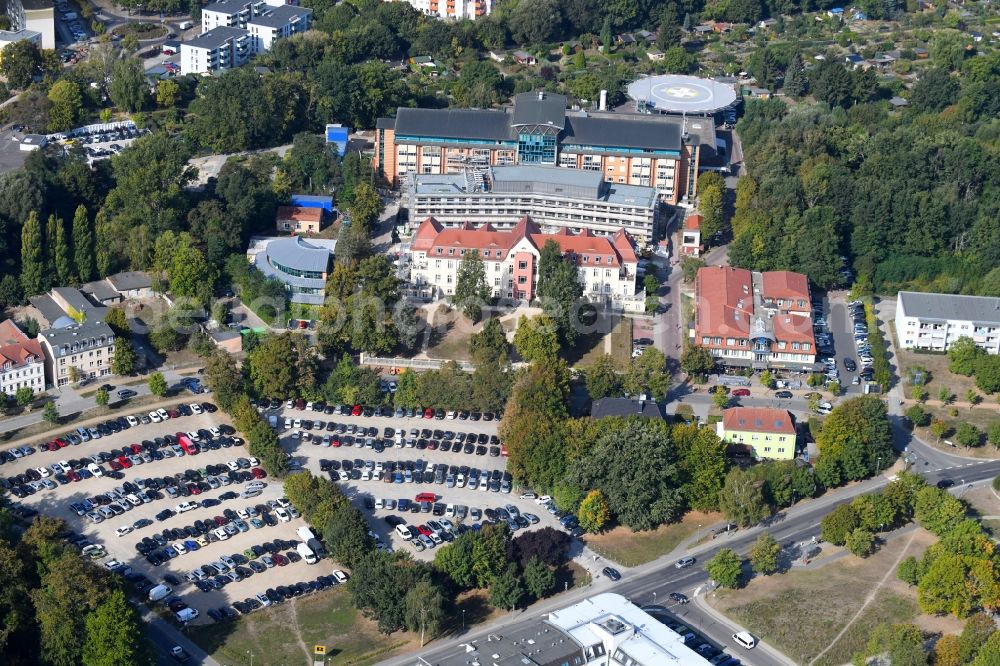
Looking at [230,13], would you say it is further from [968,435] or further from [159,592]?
[968,435]

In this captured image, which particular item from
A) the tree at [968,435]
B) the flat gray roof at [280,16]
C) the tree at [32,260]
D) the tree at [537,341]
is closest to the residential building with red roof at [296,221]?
the tree at [32,260]

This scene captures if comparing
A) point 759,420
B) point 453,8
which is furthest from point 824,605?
point 453,8

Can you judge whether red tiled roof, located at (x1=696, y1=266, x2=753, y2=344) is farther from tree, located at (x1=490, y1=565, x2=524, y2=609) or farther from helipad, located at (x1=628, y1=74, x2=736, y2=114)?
tree, located at (x1=490, y1=565, x2=524, y2=609)

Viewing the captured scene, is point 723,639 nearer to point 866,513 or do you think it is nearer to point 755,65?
point 866,513

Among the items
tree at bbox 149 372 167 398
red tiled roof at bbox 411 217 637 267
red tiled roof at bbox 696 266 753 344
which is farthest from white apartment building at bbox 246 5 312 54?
red tiled roof at bbox 696 266 753 344

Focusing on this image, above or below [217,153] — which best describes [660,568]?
below

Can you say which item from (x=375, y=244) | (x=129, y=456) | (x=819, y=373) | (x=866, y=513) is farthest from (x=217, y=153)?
(x=866, y=513)

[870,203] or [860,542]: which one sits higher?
[870,203]
